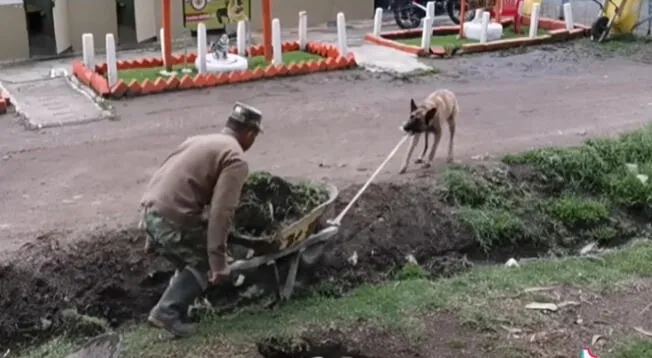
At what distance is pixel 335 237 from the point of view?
8.31 m

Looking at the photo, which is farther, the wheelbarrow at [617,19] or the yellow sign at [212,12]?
the wheelbarrow at [617,19]

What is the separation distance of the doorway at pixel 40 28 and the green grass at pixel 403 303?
1103 cm

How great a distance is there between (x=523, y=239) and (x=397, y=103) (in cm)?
480

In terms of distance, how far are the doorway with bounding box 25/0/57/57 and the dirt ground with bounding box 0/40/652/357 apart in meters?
4.21

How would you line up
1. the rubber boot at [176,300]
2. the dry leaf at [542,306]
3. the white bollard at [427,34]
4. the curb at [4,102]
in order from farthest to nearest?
the white bollard at [427,34] < the curb at [4,102] < the dry leaf at [542,306] < the rubber boot at [176,300]

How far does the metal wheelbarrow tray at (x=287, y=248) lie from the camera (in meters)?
6.85

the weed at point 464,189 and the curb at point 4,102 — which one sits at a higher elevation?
the weed at point 464,189

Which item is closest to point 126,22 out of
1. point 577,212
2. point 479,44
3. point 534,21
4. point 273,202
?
point 479,44

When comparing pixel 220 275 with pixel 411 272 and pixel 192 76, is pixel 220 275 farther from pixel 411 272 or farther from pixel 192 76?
pixel 192 76

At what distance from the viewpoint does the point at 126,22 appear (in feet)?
60.3

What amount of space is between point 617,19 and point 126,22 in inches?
376

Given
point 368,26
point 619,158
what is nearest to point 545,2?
point 368,26

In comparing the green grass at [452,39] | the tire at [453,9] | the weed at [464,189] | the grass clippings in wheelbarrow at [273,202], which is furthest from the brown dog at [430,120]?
the tire at [453,9]

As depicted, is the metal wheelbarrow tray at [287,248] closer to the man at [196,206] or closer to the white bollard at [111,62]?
the man at [196,206]
